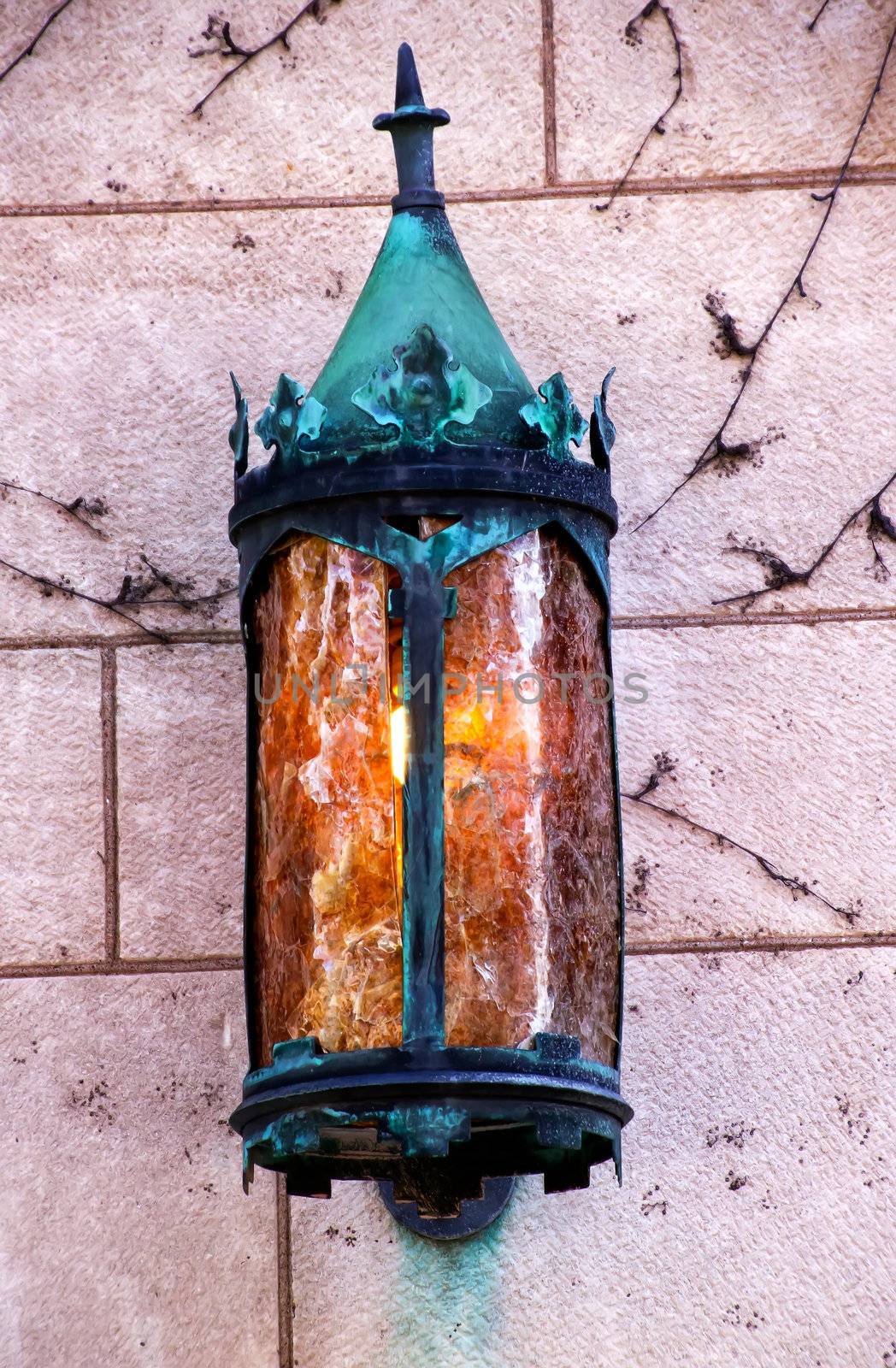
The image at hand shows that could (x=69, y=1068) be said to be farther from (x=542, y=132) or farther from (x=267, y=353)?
(x=542, y=132)

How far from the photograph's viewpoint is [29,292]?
2902 mm

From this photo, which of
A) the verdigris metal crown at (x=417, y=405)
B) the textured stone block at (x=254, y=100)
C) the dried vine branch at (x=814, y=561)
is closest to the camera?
the verdigris metal crown at (x=417, y=405)

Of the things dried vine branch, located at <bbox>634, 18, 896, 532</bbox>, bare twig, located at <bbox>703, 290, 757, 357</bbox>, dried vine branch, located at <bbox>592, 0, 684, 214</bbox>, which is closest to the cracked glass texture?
dried vine branch, located at <bbox>634, 18, 896, 532</bbox>

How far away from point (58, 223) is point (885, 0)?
1.47 metres

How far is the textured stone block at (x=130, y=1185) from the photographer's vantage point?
257 cm

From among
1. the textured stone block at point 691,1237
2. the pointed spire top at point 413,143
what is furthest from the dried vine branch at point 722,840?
the pointed spire top at point 413,143

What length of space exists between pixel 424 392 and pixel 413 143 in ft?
1.38

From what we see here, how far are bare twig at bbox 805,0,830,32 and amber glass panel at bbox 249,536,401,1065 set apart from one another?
4.82ft

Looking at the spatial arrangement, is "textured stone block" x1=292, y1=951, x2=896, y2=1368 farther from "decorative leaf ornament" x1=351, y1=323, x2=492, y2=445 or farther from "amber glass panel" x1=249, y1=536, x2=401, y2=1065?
"decorative leaf ornament" x1=351, y1=323, x2=492, y2=445

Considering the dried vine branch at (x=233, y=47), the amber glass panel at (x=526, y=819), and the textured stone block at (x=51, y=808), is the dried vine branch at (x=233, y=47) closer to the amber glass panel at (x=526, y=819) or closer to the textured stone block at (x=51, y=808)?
the textured stone block at (x=51, y=808)

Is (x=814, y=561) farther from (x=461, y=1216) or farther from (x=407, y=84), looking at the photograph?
(x=461, y=1216)

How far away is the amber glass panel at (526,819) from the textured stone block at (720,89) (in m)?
1.07

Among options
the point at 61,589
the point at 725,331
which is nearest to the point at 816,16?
the point at 725,331

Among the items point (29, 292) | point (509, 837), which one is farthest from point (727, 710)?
point (29, 292)
